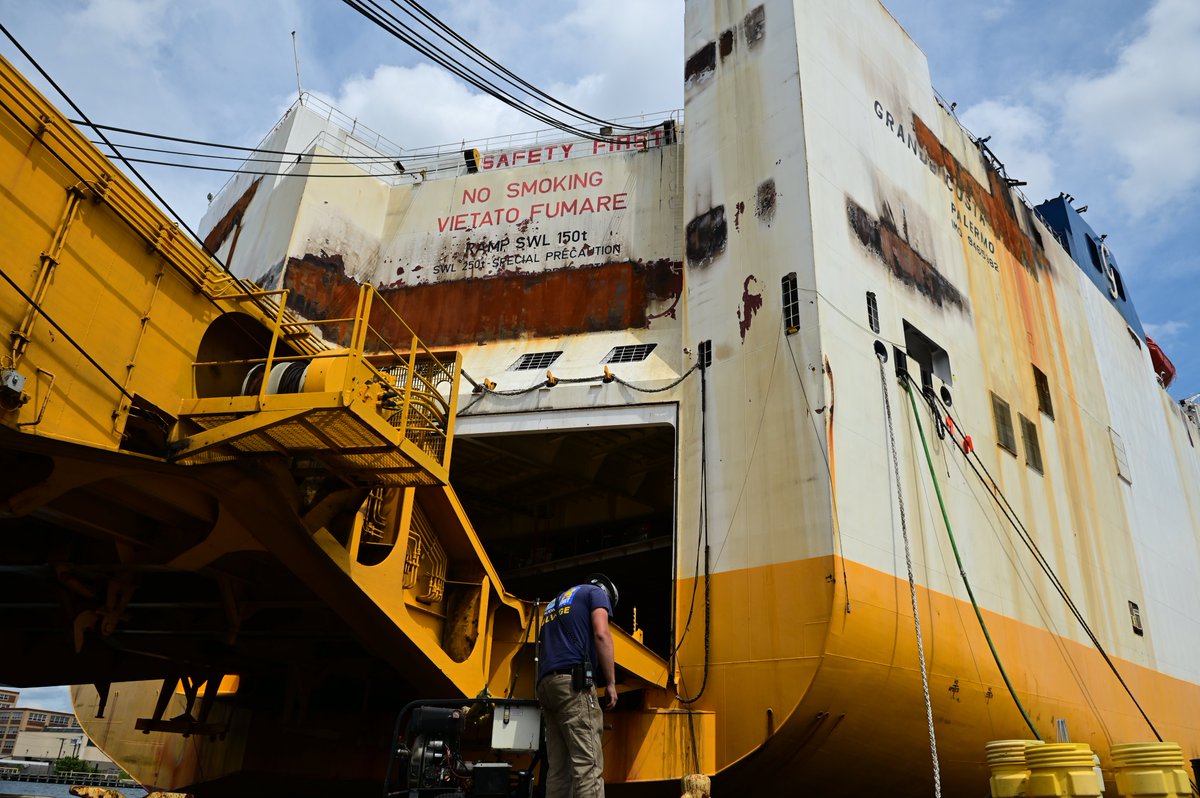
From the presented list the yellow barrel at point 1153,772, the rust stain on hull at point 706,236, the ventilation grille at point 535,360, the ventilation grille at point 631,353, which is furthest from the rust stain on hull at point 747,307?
the yellow barrel at point 1153,772

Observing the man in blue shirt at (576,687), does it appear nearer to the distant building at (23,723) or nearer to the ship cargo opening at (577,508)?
the ship cargo opening at (577,508)

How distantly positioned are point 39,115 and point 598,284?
39.7 ft

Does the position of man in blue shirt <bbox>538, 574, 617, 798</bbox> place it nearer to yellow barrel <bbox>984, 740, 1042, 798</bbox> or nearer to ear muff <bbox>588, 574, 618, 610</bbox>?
ear muff <bbox>588, 574, 618, 610</bbox>

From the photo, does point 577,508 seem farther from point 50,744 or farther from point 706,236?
point 50,744

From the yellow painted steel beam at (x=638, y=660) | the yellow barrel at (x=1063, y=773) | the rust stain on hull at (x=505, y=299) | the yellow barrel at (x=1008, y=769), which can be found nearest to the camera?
the yellow barrel at (x=1063, y=773)

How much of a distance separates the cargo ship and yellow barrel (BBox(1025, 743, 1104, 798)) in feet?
8.52

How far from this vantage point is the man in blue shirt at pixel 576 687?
17.9ft

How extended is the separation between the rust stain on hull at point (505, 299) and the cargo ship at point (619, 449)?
3.4 inches

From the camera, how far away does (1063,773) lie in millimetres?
8523

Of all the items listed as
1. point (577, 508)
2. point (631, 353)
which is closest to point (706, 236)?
point (631, 353)

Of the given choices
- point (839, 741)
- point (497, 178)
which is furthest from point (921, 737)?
point (497, 178)

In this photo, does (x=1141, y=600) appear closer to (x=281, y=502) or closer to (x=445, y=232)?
(x=445, y=232)

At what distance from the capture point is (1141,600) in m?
20.9

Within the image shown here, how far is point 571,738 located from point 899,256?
13.5 m
